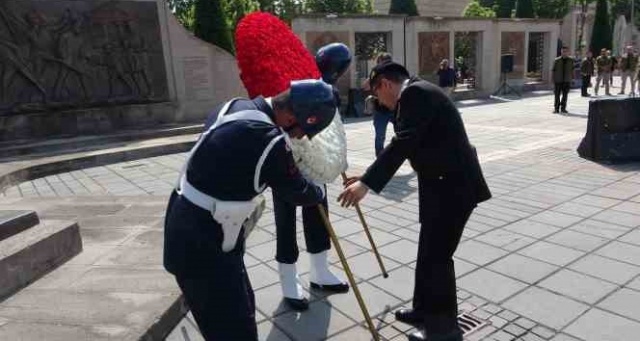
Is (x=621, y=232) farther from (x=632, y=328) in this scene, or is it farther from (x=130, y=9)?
(x=130, y=9)

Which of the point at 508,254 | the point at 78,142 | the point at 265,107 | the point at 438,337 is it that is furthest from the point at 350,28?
the point at 265,107

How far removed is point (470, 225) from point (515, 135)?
20.4 ft

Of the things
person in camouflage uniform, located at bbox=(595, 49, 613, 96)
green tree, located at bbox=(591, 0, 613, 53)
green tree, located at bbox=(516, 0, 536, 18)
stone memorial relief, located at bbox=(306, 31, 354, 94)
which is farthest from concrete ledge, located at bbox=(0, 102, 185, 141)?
green tree, located at bbox=(591, 0, 613, 53)

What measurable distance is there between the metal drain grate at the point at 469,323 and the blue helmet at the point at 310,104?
1.77 meters

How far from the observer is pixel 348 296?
3.54 m

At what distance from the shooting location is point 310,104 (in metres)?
2.08

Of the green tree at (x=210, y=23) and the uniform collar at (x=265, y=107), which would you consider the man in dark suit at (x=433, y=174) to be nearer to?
the uniform collar at (x=265, y=107)

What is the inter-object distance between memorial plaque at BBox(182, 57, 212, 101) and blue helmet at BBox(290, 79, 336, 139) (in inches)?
450

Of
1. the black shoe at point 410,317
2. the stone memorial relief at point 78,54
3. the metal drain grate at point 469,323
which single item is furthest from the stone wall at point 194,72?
the metal drain grate at point 469,323

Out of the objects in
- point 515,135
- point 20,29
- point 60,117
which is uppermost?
point 20,29

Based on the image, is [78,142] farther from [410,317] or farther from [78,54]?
[410,317]

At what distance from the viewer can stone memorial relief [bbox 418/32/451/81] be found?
18062mm

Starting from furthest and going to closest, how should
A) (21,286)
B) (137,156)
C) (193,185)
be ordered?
(137,156)
(21,286)
(193,185)

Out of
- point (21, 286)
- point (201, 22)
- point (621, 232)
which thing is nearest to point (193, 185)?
point (21, 286)
